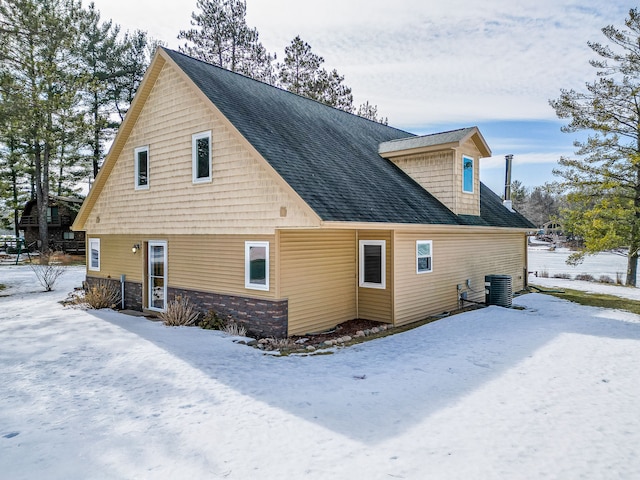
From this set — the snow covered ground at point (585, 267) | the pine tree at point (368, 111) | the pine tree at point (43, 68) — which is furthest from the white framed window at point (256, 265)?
the pine tree at point (368, 111)

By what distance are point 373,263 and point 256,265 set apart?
3.18m

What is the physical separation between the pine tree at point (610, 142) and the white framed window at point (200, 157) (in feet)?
58.3

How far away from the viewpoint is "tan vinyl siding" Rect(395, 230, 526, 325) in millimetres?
10891

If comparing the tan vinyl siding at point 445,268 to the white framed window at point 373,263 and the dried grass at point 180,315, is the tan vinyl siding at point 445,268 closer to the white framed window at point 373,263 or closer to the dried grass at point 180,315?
the white framed window at point 373,263

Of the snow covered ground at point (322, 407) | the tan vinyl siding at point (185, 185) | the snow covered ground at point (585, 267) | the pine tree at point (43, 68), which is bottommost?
the snow covered ground at point (322, 407)

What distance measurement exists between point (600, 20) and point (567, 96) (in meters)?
3.31

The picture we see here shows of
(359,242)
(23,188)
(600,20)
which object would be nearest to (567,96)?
(600,20)

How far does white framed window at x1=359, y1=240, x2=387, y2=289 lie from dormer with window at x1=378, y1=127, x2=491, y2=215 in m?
3.71

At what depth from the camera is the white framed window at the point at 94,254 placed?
14930mm

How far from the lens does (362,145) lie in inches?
560

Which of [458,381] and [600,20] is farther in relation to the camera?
[600,20]

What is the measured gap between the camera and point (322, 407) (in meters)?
5.69

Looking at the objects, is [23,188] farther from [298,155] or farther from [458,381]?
[458,381]

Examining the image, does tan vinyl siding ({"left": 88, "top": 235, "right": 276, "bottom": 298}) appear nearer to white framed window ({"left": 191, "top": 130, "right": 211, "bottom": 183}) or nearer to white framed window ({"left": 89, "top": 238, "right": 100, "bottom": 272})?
white framed window ({"left": 89, "top": 238, "right": 100, "bottom": 272})
